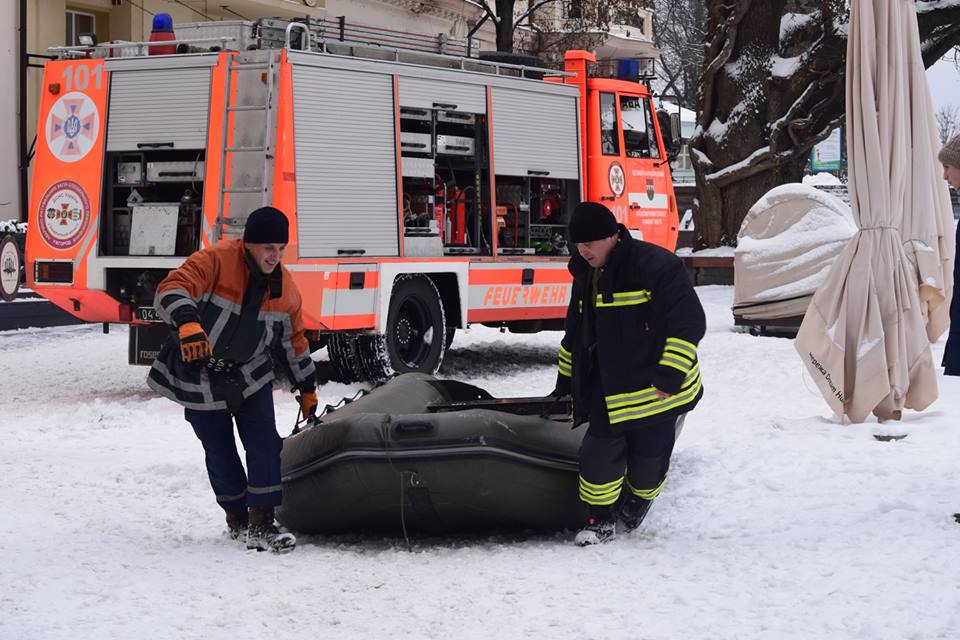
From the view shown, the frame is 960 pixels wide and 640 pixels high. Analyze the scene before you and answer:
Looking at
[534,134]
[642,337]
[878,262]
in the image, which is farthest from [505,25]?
[642,337]

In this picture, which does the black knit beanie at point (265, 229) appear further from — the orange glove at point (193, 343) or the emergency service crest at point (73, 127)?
the emergency service crest at point (73, 127)

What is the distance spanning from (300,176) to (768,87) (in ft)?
42.4

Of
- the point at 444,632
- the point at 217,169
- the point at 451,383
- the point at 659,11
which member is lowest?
the point at 444,632

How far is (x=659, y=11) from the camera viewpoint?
2498 inches

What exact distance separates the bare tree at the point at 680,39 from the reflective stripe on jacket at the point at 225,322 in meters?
55.9

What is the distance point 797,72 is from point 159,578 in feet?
61.6

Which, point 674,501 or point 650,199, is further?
point 650,199

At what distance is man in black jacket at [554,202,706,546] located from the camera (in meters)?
6.81

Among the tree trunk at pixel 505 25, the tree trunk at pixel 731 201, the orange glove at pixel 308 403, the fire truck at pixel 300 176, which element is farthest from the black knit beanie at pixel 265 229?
the tree trunk at pixel 505 25

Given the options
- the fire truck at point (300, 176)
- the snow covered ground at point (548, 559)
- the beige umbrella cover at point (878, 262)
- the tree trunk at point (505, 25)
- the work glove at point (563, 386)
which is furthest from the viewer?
the tree trunk at point (505, 25)

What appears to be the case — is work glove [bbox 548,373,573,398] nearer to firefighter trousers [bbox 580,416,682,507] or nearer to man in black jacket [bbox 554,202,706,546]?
man in black jacket [bbox 554,202,706,546]

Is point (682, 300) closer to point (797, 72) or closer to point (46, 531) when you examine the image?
point (46, 531)

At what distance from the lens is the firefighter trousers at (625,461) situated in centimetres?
691

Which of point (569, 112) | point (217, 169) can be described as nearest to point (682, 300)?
point (217, 169)
